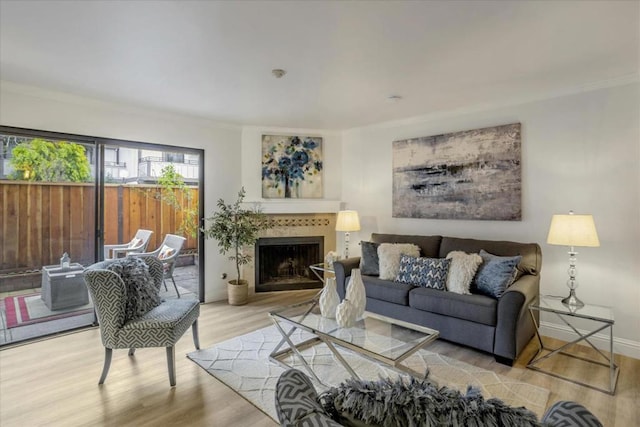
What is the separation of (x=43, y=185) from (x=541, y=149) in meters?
5.12

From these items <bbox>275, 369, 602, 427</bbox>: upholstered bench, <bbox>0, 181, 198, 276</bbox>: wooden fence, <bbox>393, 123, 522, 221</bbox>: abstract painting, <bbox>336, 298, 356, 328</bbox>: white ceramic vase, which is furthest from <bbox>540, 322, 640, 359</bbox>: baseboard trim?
<bbox>0, 181, 198, 276</bbox>: wooden fence

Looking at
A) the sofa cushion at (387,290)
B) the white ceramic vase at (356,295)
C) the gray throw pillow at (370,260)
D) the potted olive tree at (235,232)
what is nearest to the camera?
the white ceramic vase at (356,295)

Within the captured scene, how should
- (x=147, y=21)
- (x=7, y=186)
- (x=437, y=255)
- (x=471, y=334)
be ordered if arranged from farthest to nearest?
(x=437, y=255)
(x=7, y=186)
(x=471, y=334)
(x=147, y=21)

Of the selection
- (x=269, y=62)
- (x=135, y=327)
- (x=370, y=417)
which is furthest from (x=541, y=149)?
(x=135, y=327)

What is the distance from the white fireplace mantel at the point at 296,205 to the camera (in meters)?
4.87

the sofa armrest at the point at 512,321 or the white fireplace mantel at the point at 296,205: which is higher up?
the white fireplace mantel at the point at 296,205

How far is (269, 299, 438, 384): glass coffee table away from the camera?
218 centimetres

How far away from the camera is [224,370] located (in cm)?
267

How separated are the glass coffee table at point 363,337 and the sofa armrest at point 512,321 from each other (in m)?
0.74

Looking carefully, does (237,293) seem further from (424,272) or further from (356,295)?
(424,272)

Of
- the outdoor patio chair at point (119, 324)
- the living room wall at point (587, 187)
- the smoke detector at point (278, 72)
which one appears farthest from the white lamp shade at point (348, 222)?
the outdoor patio chair at point (119, 324)

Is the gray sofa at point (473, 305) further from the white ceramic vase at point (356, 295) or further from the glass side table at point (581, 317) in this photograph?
the white ceramic vase at point (356, 295)

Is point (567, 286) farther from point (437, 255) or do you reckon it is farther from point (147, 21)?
point (147, 21)

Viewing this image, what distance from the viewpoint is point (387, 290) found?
3.51 metres
